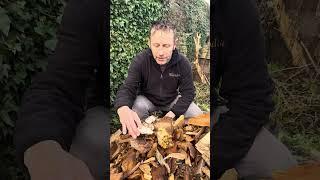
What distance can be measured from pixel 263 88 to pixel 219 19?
53 centimetres

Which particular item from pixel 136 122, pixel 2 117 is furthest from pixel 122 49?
pixel 2 117

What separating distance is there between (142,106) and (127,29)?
479 mm

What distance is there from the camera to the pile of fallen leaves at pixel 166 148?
117 inches

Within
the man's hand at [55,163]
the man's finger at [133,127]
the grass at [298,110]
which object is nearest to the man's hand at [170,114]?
the man's finger at [133,127]

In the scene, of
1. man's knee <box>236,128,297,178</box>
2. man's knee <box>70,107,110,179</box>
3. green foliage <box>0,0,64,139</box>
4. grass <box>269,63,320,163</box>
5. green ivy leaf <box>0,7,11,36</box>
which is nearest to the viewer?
man's knee <box>70,107,110,179</box>

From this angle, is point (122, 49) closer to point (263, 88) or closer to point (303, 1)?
point (263, 88)

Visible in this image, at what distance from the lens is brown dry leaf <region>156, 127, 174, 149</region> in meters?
2.96

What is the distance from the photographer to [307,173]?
3.42m

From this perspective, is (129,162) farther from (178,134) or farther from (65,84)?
(65,84)

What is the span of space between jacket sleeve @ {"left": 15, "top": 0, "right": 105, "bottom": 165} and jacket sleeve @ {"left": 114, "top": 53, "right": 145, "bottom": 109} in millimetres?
228

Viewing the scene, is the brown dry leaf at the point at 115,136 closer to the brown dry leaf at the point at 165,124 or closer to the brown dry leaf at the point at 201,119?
the brown dry leaf at the point at 165,124

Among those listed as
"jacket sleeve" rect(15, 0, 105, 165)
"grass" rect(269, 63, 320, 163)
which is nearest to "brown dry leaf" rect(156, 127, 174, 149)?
"jacket sleeve" rect(15, 0, 105, 165)

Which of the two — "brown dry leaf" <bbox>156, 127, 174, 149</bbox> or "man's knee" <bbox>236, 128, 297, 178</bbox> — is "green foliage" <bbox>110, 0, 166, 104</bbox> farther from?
"man's knee" <bbox>236, 128, 297, 178</bbox>

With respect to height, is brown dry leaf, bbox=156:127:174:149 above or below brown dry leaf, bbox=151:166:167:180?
above
